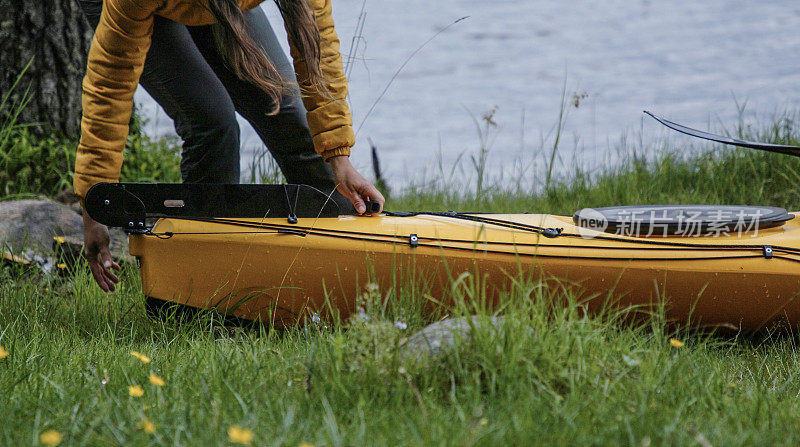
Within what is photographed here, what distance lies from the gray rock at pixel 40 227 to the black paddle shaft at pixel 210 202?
32.0 inches

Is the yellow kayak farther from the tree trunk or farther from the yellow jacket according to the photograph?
the tree trunk

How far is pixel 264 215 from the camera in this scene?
79.3 inches

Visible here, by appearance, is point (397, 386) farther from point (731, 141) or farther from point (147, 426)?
point (731, 141)

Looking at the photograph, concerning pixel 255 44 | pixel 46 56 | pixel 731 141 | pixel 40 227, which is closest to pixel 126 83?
pixel 255 44

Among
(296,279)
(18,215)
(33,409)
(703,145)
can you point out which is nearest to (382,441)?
(33,409)

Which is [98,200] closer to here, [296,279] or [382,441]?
[296,279]

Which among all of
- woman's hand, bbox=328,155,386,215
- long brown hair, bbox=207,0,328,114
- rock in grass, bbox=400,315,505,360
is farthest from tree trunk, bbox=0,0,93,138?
rock in grass, bbox=400,315,505,360

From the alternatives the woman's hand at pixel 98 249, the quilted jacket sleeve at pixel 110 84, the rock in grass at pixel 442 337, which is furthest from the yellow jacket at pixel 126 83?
the rock in grass at pixel 442 337

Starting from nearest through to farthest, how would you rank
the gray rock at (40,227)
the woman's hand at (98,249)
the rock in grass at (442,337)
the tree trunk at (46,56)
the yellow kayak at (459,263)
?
the rock in grass at (442,337), the yellow kayak at (459,263), the woman's hand at (98,249), the gray rock at (40,227), the tree trunk at (46,56)

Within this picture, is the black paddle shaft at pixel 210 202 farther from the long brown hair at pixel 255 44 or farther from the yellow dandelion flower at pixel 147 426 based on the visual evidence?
the yellow dandelion flower at pixel 147 426

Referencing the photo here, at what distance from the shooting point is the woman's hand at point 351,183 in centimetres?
204

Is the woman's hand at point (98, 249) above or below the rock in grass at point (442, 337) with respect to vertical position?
above

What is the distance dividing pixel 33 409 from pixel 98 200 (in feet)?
2.45

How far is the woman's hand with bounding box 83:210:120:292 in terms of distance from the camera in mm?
1994
